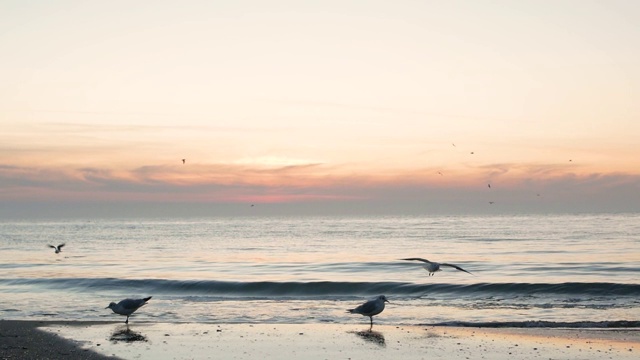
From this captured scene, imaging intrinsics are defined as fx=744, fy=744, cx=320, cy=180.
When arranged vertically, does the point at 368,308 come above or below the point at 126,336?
above

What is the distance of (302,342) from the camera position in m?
14.6

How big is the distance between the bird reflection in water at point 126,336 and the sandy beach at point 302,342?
2 cm

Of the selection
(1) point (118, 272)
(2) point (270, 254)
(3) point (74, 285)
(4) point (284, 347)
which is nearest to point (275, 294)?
(3) point (74, 285)

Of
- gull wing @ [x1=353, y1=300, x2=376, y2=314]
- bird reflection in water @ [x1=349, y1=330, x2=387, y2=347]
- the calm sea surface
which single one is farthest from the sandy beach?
the calm sea surface

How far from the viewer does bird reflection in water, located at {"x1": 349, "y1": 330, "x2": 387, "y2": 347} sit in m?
14.8

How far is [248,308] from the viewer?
72.3 ft

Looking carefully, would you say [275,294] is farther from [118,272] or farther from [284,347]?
[284,347]

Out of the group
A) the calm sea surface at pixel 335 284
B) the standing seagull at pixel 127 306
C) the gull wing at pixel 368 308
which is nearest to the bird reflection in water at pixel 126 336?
the standing seagull at pixel 127 306

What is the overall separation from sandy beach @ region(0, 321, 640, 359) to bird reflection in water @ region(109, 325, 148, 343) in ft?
0.07

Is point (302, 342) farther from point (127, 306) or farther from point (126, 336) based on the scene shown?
point (127, 306)

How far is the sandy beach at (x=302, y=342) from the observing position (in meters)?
13.1

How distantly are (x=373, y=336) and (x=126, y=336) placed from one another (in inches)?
205

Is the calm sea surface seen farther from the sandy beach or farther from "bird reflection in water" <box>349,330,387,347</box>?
"bird reflection in water" <box>349,330,387,347</box>

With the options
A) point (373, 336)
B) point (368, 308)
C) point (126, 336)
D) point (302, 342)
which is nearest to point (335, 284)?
point (368, 308)
